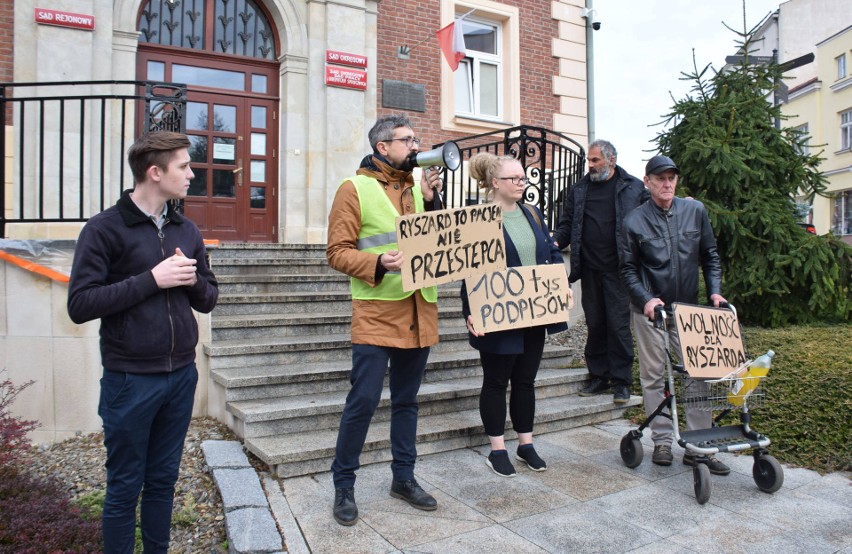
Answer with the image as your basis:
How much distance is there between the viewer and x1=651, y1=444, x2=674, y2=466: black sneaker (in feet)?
13.7

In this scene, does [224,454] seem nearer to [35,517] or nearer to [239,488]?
[239,488]

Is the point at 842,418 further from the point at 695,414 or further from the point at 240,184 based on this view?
the point at 240,184

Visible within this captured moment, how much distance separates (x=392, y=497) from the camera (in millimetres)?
3619

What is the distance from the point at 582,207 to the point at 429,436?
7.90ft

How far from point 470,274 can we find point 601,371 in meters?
2.53

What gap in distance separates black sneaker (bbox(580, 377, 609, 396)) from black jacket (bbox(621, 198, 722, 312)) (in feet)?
5.22

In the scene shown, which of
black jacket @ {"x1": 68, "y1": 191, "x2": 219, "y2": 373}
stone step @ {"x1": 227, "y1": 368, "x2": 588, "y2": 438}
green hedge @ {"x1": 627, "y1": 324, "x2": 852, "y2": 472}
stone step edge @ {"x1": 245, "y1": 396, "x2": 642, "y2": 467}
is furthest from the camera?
green hedge @ {"x1": 627, "y1": 324, "x2": 852, "y2": 472}

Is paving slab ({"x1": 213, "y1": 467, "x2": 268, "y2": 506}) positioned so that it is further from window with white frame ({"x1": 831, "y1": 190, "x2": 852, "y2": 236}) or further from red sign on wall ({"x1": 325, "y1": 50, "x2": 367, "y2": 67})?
window with white frame ({"x1": 831, "y1": 190, "x2": 852, "y2": 236})

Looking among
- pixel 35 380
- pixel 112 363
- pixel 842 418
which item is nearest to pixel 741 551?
pixel 842 418

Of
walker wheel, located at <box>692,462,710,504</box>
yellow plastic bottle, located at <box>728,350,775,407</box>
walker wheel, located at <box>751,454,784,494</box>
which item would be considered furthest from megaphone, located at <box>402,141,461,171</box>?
walker wheel, located at <box>751,454,784,494</box>

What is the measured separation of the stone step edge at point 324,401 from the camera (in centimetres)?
418

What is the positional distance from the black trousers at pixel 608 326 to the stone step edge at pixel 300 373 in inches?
40.5

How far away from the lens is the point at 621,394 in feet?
17.5

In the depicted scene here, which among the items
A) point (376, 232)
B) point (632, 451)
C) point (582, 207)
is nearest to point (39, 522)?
point (376, 232)
